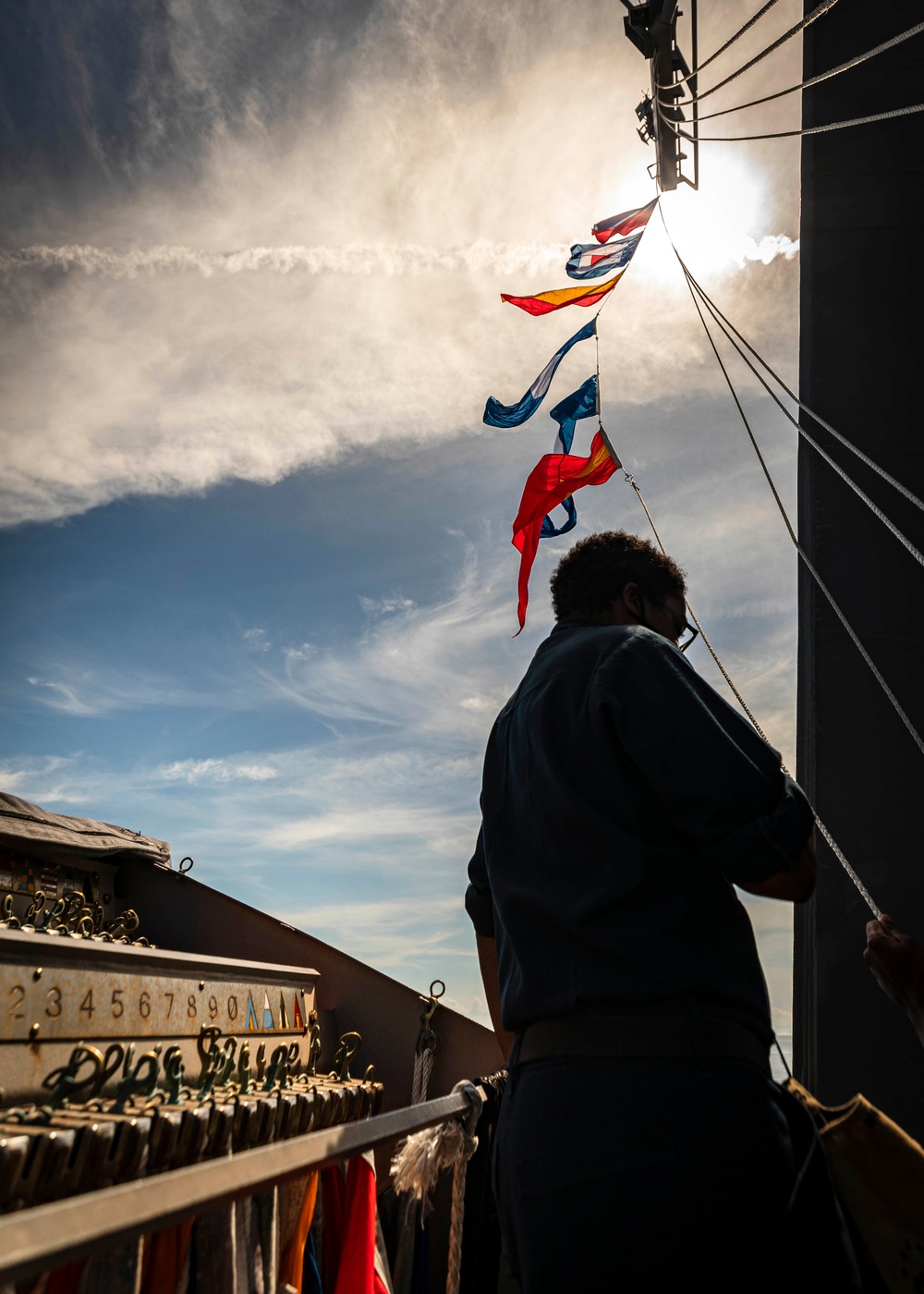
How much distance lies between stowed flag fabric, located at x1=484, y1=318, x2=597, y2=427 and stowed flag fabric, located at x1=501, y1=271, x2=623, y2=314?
0.42ft

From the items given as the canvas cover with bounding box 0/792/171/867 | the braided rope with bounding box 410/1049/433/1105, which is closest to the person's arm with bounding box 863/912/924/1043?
the braided rope with bounding box 410/1049/433/1105

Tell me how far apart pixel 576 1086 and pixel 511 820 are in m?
0.44

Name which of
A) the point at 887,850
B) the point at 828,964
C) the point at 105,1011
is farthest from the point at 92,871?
the point at 887,850

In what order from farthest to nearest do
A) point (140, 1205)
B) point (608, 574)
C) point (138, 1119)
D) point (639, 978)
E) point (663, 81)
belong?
point (663, 81)
point (608, 574)
point (138, 1119)
point (639, 978)
point (140, 1205)

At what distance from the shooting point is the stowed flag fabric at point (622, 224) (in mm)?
4430

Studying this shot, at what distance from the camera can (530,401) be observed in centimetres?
452

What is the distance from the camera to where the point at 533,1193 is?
1070mm

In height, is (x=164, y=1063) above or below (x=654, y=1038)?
above

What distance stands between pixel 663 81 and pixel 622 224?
64 cm

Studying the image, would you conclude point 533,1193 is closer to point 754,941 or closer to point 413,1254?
point 754,941

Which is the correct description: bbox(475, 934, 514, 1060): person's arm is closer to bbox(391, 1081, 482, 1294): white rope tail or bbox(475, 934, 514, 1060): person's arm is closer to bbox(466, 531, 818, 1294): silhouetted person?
bbox(391, 1081, 482, 1294): white rope tail

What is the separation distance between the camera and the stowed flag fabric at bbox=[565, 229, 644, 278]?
4.30 m

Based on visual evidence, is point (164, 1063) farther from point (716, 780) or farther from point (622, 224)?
point (622, 224)

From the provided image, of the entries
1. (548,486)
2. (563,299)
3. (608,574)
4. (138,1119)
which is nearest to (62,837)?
(138,1119)
